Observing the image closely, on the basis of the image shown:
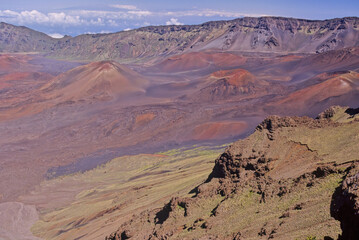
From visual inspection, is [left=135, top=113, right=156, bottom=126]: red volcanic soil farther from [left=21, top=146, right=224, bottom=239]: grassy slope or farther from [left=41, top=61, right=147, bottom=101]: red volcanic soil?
[left=41, top=61, right=147, bottom=101]: red volcanic soil

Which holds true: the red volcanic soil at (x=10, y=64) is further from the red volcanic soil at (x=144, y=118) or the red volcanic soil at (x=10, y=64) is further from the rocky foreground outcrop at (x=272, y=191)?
the rocky foreground outcrop at (x=272, y=191)

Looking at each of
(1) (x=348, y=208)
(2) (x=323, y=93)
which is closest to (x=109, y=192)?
(1) (x=348, y=208)

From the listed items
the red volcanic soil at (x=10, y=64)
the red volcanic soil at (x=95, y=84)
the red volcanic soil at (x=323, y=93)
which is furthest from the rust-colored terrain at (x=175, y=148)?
the red volcanic soil at (x=10, y=64)

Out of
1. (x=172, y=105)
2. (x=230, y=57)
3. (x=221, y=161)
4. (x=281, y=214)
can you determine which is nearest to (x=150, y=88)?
(x=172, y=105)

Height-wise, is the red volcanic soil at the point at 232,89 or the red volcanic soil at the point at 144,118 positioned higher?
the red volcanic soil at the point at 232,89

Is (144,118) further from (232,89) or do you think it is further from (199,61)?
(199,61)

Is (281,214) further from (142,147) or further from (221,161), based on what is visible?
(142,147)
